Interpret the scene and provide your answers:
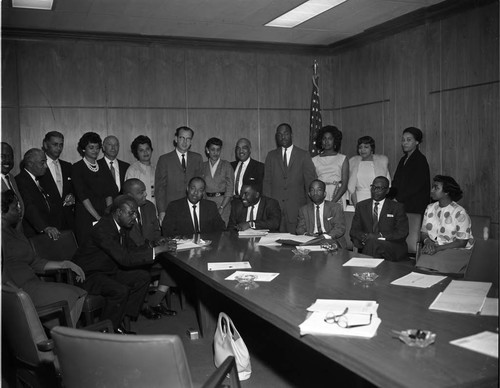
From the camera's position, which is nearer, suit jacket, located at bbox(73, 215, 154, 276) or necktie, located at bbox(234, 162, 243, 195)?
suit jacket, located at bbox(73, 215, 154, 276)

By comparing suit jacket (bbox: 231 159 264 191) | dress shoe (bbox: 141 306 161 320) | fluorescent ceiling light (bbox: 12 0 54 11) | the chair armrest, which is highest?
fluorescent ceiling light (bbox: 12 0 54 11)

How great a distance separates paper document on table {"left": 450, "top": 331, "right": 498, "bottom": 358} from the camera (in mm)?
1816

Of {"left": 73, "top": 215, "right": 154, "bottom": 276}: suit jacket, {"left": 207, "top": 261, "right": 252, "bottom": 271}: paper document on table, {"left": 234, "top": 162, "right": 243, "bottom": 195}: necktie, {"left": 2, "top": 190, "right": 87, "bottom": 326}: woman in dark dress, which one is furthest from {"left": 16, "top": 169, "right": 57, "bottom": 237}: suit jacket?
{"left": 207, "top": 261, "right": 252, "bottom": 271}: paper document on table

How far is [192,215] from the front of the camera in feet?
17.6

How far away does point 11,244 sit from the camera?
12.1 feet

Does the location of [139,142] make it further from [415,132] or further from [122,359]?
[122,359]

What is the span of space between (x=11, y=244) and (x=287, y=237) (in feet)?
6.93

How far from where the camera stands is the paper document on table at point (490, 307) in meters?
2.23

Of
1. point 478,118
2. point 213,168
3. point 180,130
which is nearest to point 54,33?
point 180,130

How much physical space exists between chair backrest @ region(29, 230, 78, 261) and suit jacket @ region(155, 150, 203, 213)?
5.60ft

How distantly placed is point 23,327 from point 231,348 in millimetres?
1340

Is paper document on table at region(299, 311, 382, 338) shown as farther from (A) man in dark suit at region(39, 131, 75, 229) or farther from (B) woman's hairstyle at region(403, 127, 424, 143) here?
(B) woman's hairstyle at region(403, 127, 424, 143)

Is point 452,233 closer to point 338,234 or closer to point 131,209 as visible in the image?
point 338,234

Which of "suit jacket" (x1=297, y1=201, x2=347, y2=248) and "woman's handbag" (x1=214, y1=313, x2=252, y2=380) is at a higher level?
"suit jacket" (x1=297, y1=201, x2=347, y2=248)
